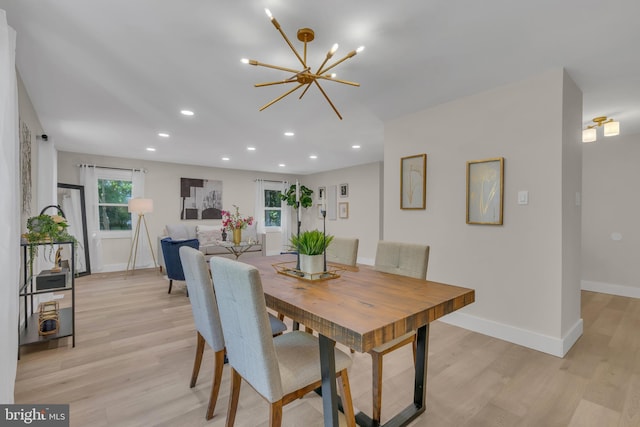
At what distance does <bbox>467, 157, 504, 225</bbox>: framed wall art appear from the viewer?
2715 millimetres

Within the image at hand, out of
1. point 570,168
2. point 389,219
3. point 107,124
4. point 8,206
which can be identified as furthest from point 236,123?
point 570,168

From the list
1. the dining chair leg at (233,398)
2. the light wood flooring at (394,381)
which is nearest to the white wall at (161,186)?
the light wood flooring at (394,381)

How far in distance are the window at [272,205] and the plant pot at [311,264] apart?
6.31 m

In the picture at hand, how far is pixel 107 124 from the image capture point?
3.79 m

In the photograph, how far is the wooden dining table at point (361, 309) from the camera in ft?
3.69

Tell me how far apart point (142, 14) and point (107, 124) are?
8.79ft

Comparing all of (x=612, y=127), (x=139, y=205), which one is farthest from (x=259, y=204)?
(x=612, y=127)

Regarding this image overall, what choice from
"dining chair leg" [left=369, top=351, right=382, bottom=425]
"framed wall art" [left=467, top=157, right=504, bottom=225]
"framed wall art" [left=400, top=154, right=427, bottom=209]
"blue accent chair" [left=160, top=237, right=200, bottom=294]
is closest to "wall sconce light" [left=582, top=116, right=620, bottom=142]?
"framed wall art" [left=467, top=157, right=504, bottom=225]

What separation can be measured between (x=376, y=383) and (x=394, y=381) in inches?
22.5

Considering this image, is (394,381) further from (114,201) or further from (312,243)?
(114,201)

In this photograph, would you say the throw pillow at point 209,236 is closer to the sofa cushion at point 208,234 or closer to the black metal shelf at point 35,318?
the sofa cushion at point 208,234

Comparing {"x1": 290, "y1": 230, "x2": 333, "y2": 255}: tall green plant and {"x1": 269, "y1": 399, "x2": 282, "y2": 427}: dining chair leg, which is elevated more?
{"x1": 290, "y1": 230, "x2": 333, "y2": 255}: tall green plant

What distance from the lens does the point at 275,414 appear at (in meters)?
1.20

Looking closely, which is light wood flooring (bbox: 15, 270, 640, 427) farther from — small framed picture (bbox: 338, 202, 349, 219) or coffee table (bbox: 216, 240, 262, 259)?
small framed picture (bbox: 338, 202, 349, 219)
